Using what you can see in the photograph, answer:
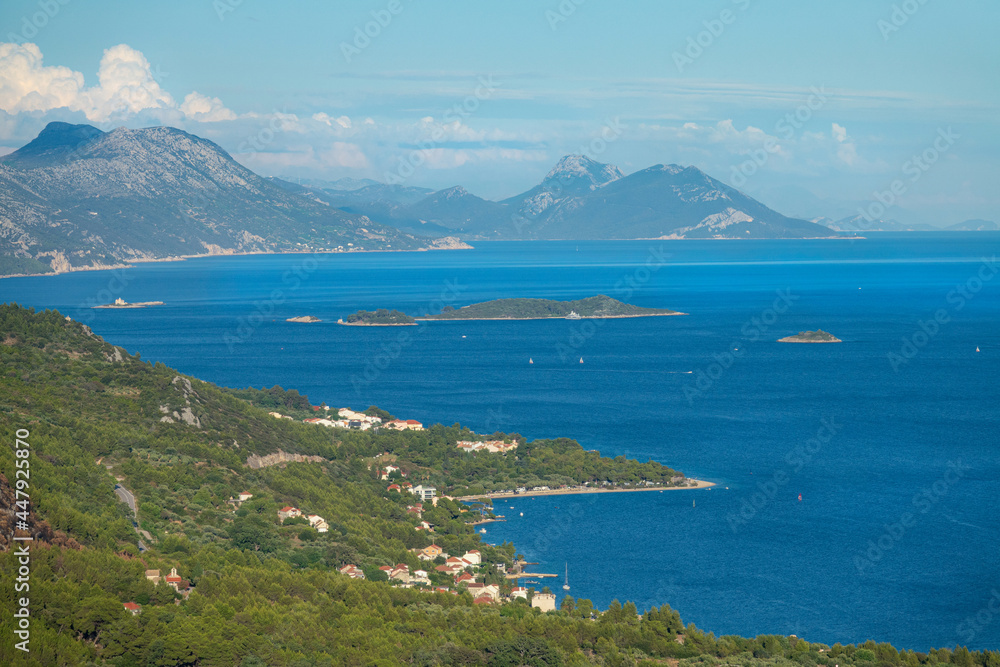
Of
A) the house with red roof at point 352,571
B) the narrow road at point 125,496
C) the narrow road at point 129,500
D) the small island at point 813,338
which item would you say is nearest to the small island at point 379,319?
the small island at point 813,338

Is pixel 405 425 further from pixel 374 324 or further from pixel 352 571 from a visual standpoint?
pixel 374 324

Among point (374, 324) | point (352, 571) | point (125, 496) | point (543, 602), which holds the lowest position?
point (352, 571)

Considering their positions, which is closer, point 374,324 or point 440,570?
point 440,570

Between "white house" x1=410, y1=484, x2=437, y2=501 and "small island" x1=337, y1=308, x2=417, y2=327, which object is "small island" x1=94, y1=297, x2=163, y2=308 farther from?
"white house" x1=410, y1=484, x2=437, y2=501

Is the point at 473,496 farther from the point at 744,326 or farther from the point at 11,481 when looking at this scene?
the point at 744,326

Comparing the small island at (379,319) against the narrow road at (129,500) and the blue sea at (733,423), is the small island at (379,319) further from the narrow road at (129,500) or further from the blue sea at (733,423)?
the narrow road at (129,500)

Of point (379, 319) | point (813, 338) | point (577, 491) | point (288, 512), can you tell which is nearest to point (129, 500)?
point (288, 512)
